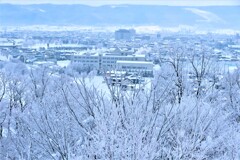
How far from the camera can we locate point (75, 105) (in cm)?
837

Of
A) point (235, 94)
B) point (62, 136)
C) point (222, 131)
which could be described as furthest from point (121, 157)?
point (235, 94)

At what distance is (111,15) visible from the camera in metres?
77.1

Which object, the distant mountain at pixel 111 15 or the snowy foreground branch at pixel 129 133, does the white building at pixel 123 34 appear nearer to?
the distant mountain at pixel 111 15

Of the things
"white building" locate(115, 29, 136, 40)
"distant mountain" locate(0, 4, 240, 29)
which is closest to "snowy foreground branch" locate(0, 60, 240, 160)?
"distant mountain" locate(0, 4, 240, 29)

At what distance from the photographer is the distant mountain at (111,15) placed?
2527 inches

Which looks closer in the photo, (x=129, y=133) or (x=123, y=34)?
(x=129, y=133)

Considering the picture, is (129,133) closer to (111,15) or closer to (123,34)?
(111,15)

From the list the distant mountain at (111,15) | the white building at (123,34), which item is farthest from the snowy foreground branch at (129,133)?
the white building at (123,34)

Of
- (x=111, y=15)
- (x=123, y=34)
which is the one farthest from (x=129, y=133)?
(x=123, y=34)

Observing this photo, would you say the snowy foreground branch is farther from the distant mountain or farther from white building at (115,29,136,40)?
white building at (115,29,136,40)

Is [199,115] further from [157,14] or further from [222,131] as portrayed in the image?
[157,14]

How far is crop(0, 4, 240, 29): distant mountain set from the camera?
211ft

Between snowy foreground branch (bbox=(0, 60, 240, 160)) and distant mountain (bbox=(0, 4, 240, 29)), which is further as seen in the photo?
distant mountain (bbox=(0, 4, 240, 29))

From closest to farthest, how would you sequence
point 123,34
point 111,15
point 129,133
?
point 129,133 → point 111,15 → point 123,34
